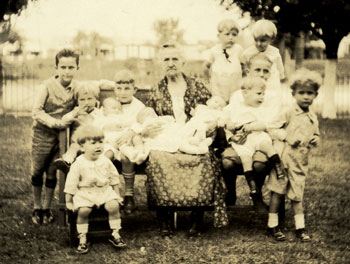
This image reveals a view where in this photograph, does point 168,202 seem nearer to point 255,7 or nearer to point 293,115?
point 293,115

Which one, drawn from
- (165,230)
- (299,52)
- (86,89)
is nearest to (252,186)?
(165,230)

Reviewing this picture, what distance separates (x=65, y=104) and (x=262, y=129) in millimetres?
2073

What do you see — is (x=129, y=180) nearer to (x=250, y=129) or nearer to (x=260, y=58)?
(x=250, y=129)

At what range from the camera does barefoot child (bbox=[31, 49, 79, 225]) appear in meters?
5.70

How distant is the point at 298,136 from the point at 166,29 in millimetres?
12496

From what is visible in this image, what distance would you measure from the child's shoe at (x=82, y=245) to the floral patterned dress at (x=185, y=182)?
715 millimetres

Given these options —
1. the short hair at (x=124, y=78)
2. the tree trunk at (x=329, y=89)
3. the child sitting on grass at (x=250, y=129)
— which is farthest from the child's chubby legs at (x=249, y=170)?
the tree trunk at (x=329, y=89)

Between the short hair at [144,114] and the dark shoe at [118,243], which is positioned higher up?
the short hair at [144,114]

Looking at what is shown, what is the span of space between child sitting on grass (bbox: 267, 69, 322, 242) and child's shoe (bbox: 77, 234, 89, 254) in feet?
6.14

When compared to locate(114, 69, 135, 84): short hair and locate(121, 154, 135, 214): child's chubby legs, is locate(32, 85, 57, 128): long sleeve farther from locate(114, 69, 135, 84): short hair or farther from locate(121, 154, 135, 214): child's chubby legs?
locate(121, 154, 135, 214): child's chubby legs

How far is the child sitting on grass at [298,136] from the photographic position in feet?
17.3

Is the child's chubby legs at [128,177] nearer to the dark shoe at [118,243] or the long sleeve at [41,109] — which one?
the dark shoe at [118,243]

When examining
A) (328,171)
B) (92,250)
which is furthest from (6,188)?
(328,171)

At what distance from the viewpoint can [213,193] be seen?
17.8 ft
